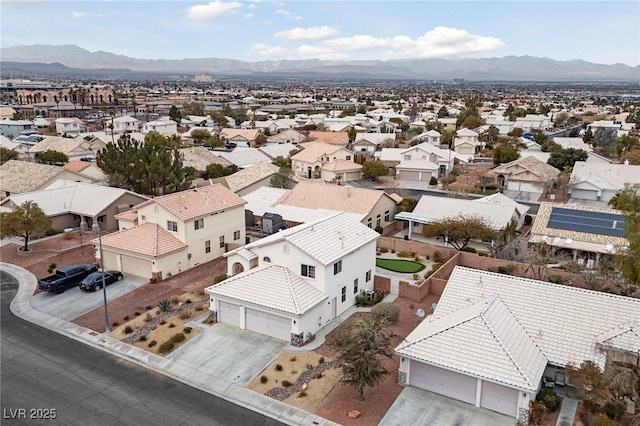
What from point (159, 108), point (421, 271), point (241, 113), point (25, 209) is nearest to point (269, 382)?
point (421, 271)

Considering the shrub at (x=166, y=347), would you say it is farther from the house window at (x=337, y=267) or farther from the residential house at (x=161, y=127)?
the residential house at (x=161, y=127)

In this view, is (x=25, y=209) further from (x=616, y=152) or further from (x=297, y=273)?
(x=616, y=152)

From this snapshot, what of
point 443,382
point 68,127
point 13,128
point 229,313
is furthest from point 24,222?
point 13,128

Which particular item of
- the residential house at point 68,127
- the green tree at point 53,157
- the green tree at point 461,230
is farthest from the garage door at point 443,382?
the residential house at point 68,127

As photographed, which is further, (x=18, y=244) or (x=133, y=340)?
(x=18, y=244)

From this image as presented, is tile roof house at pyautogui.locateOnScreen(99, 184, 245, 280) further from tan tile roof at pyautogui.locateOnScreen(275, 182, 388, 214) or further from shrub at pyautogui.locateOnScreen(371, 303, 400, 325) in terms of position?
shrub at pyautogui.locateOnScreen(371, 303, 400, 325)

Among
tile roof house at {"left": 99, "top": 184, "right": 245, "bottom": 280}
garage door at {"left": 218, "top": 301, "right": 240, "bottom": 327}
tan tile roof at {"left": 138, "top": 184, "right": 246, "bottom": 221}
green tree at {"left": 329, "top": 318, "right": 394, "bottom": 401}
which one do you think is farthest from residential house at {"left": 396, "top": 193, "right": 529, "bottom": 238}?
green tree at {"left": 329, "top": 318, "right": 394, "bottom": 401}
